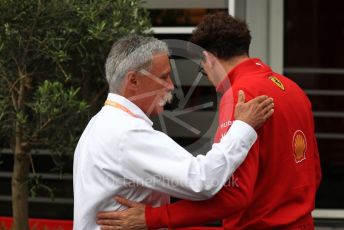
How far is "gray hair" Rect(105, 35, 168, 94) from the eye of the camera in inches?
114

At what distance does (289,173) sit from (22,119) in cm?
259

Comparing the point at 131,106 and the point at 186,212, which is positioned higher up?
the point at 131,106

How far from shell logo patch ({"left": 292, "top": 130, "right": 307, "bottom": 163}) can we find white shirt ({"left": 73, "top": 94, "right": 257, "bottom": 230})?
0.49m

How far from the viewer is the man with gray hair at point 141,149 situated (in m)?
2.75

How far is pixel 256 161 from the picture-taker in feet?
10.1

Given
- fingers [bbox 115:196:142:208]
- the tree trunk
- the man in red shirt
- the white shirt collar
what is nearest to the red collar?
the man in red shirt

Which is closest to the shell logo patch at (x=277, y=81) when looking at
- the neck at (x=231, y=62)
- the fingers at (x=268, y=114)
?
the neck at (x=231, y=62)

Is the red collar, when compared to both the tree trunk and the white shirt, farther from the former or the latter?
the tree trunk

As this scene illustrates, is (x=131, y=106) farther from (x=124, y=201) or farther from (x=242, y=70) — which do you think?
(x=242, y=70)

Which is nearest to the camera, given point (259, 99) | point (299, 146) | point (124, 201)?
point (124, 201)

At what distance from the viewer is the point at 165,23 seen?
757 centimetres

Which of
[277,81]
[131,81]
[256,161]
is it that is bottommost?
[256,161]

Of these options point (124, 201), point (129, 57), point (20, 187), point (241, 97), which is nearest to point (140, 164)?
point (124, 201)

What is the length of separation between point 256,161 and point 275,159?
19 centimetres
